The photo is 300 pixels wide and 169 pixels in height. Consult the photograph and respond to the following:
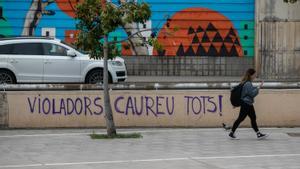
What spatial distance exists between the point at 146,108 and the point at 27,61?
214 inches

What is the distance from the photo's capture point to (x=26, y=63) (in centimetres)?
1945

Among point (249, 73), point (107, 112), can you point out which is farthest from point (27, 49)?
point (249, 73)

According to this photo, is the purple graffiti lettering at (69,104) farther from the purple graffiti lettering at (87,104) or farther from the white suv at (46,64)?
the white suv at (46,64)

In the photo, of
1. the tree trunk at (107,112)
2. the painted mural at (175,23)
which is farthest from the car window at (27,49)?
the painted mural at (175,23)

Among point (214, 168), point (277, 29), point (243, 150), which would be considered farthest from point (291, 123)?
point (277, 29)

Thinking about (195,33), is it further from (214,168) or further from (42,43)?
(214,168)

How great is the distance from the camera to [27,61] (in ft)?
63.8

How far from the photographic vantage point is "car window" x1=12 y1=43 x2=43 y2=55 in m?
19.6

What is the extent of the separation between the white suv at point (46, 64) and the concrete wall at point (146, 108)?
419cm

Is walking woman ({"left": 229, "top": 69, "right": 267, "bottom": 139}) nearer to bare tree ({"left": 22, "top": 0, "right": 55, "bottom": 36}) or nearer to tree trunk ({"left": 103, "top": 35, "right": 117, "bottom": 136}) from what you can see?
tree trunk ({"left": 103, "top": 35, "right": 117, "bottom": 136})

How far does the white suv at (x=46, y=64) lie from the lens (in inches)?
766

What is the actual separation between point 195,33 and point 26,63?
28.2ft

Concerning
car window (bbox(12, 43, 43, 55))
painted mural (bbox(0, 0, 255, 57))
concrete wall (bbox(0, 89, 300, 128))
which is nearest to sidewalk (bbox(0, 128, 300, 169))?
concrete wall (bbox(0, 89, 300, 128))

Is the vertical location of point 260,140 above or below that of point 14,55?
below
